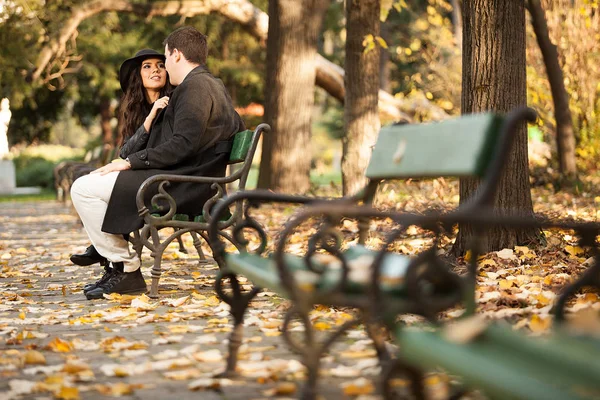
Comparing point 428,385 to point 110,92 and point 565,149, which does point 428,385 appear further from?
point 110,92

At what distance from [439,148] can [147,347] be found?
192 cm

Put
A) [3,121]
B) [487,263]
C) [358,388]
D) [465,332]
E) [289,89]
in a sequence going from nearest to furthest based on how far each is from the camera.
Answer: [465,332] < [358,388] < [487,263] < [289,89] < [3,121]

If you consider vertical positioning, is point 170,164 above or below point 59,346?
above

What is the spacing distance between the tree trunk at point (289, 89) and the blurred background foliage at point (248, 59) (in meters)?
1.47

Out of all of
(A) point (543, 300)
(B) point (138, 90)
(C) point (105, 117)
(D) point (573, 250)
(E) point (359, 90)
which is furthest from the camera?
(C) point (105, 117)

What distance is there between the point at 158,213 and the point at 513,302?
2.43m

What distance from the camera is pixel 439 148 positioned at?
3.61 metres

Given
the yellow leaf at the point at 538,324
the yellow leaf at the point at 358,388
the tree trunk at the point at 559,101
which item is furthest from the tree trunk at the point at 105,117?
the yellow leaf at the point at 358,388

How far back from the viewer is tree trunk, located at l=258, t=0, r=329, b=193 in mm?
14602

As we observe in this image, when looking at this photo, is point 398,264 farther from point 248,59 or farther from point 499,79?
point 248,59

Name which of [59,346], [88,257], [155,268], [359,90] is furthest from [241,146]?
[359,90]

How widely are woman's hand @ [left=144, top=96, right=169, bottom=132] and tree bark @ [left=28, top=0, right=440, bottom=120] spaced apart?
1038 cm

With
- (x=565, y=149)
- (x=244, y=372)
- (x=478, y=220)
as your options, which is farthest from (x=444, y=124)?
(x=565, y=149)

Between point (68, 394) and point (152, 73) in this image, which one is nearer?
point (68, 394)
